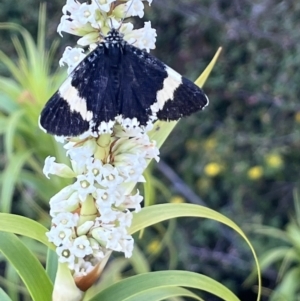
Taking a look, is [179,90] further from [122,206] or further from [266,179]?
[266,179]

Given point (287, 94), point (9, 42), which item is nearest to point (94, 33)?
point (287, 94)

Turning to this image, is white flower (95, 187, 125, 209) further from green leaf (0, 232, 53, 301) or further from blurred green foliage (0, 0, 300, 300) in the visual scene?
blurred green foliage (0, 0, 300, 300)

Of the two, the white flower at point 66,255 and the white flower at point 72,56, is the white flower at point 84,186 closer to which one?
the white flower at point 66,255

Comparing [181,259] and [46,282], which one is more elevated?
[46,282]

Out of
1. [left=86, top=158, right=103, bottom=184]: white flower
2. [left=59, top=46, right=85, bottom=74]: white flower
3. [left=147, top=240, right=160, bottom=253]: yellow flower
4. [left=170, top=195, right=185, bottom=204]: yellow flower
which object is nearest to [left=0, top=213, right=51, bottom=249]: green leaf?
[left=86, top=158, right=103, bottom=184]: white flower

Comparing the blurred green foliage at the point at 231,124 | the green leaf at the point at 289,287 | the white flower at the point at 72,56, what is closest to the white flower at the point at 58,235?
the white flower at the point at 72,56

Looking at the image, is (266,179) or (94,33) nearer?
(94,33)

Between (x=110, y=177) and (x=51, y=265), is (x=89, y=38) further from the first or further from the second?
(x=51, y=265)
